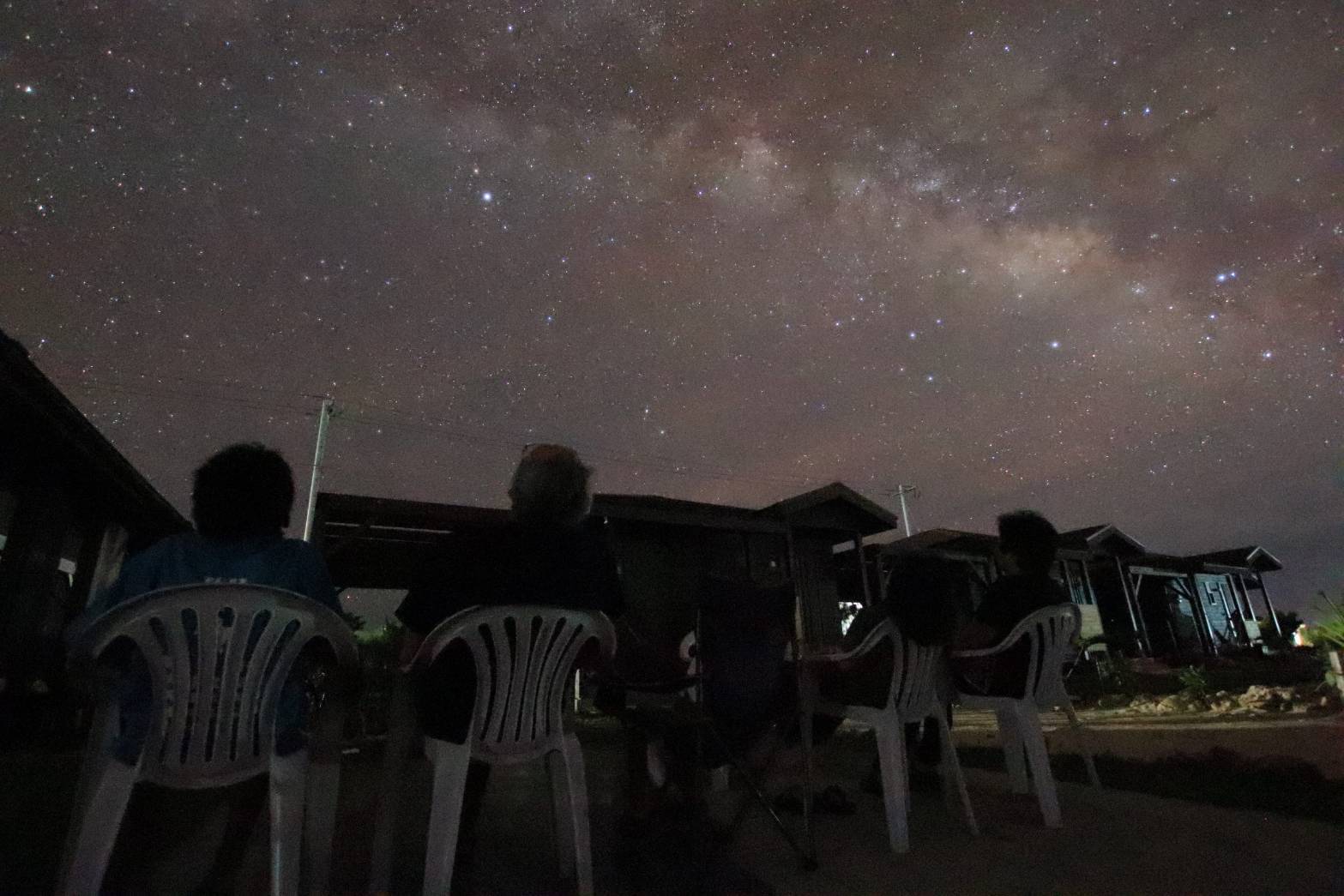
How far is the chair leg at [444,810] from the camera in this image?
202cm

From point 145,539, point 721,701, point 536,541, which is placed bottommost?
point 721,701

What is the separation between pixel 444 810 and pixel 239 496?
1241 mm

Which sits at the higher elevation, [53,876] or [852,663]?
[852,663]

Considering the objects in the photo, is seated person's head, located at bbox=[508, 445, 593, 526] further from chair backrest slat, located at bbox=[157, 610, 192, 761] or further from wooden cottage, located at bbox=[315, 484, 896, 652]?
wooden cottage, located at bbox=[315, 484, 896, 652]

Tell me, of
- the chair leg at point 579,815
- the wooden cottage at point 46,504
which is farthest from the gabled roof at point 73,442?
the chair leg at point 579,815

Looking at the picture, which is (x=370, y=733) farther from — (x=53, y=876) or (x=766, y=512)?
(x=766, y=512)

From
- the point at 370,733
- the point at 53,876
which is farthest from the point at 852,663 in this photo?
the point at 370,733

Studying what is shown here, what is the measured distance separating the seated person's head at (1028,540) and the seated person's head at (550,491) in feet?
8.93

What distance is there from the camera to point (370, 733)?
817 centimetres

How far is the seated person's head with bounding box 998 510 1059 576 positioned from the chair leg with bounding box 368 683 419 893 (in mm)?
3371

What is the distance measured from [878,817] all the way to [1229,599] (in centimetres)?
3039

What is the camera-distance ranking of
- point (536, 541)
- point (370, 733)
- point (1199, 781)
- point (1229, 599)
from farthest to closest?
1. point (1229, 599)
2. point (370, 733)
3. point (1199, 781)
4. point (536, 541)

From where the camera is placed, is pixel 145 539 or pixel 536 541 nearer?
pixel 536 541

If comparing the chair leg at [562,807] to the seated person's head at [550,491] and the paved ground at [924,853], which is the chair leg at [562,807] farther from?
the seated person's head at [550,491]
